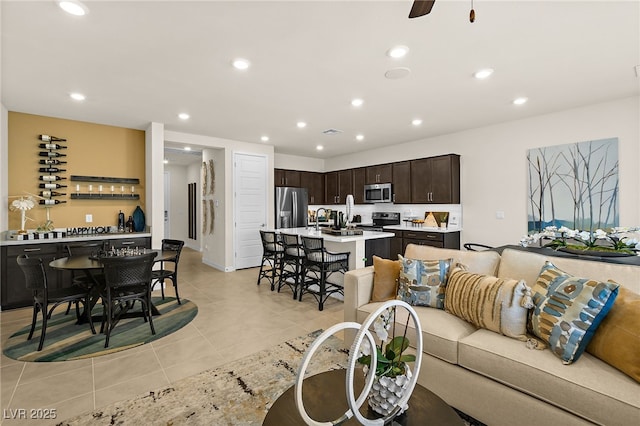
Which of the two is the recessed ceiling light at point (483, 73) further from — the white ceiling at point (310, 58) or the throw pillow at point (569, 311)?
the throw pillow at point (569, 311)

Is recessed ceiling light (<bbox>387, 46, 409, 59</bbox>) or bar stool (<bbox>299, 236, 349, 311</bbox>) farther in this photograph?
bar stool (<bbox>299, 236, 349, 311</bbox>)

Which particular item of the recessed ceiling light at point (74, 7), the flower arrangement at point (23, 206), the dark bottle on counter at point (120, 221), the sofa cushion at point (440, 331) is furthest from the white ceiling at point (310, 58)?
the sofa cushion at point (440, 331)

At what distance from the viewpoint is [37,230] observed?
4.15 m

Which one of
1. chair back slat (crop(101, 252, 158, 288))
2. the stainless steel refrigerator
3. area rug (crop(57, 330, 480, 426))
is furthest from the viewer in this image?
the stainless steel refrigerator

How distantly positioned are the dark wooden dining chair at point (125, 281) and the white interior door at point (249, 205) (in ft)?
10.3

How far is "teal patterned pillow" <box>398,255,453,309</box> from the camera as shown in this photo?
239 cm

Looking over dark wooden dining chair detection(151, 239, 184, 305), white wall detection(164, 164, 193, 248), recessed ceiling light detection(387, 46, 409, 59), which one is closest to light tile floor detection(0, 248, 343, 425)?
dark wooden dining chair detection(151, 239, 184, 305)

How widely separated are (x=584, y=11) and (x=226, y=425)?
3.63 m

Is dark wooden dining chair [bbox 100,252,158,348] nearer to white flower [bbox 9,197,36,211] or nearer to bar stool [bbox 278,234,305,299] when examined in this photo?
bar stool [bbox 278,234,305,299]

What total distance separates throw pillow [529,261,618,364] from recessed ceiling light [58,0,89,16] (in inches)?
140

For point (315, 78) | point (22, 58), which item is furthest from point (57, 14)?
point (315, 78)

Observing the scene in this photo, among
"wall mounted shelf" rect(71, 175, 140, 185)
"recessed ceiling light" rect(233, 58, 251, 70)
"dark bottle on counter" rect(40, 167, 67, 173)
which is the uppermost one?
"recessed ceiling light" rect(233, 58, 251, 70)

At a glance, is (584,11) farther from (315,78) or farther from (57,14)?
(57,14)

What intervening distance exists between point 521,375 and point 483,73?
279 cm
